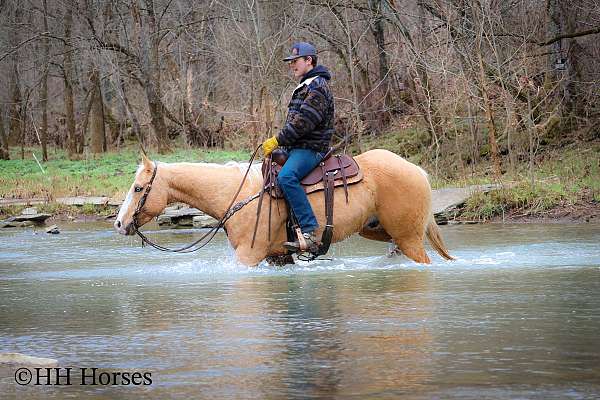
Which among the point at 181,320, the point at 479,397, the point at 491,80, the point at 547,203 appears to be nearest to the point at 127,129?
the point at 491,80

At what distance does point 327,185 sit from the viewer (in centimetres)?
1159

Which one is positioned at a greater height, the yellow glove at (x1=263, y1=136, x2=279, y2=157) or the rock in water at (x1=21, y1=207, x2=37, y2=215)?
the yellow glove at (x1=263, y1=136, x2=279, y2=157)

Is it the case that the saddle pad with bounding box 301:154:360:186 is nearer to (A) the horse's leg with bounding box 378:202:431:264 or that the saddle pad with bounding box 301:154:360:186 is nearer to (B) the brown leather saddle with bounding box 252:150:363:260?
(B) the brown leather saddle with bounding box 252:150:363:260

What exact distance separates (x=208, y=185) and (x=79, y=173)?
2074 cm

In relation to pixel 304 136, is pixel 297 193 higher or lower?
lower

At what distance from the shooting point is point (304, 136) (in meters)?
11.5

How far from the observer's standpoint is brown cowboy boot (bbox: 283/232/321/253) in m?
11.4

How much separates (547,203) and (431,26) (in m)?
9.90

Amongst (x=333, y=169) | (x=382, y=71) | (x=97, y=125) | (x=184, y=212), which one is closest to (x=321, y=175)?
(x=333, y=169)

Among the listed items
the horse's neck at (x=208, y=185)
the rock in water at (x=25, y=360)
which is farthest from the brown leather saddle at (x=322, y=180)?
the rock in water at (x=25, y=360)

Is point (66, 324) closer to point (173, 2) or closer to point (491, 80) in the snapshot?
point (491, 80)

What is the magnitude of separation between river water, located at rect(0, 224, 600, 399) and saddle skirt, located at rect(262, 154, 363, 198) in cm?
96

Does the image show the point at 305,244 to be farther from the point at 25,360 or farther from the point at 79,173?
the point at 79,173

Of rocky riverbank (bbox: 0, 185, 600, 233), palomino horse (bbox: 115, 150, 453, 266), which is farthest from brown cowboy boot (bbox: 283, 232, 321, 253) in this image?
rocky riverbank (bbox: 0, 185, 600, 233)
